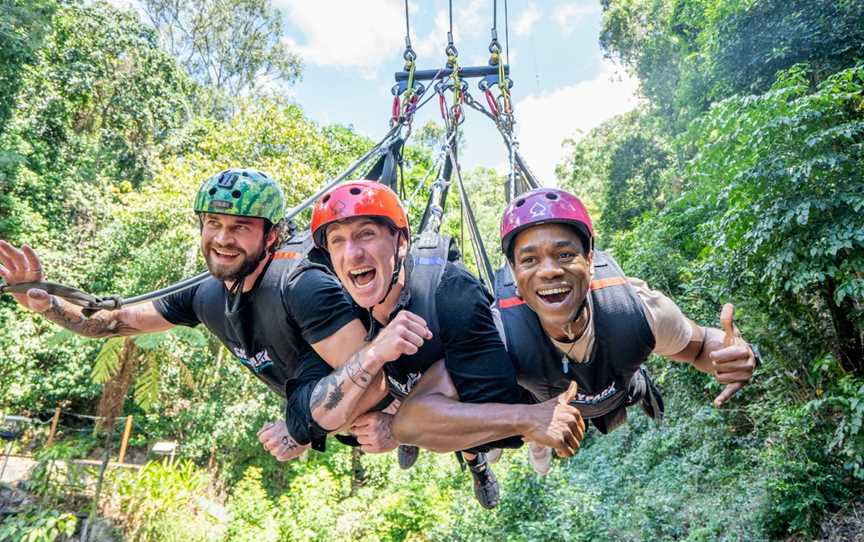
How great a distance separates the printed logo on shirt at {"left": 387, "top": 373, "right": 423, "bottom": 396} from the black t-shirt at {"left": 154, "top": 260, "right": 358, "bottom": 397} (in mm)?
386

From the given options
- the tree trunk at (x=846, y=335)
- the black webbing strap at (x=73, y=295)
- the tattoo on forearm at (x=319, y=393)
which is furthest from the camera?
the tree trunk at (x=846, y=335)

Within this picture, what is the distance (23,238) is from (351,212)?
56.9 feet

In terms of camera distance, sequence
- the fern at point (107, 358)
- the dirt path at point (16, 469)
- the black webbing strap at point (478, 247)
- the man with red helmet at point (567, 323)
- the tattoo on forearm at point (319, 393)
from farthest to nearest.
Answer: the dirt path at point (16, 469), the fern at point (107, 358), the black webbing strap at point (478, 247), the man with red helmet at point (567, 323), the tattoo on forearm at point (319, 393)

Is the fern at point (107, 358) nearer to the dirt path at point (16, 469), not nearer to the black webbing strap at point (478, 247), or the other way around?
the dirt path at point (16, 469)

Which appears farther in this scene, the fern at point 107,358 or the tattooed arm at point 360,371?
the fern at point 107,358

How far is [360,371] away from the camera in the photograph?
194cm

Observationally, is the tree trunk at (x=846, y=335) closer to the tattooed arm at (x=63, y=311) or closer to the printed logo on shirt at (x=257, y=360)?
the printed logo on shirt at (x=257, y=360)

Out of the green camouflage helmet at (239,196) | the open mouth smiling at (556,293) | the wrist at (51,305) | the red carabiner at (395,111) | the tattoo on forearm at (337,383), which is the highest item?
the red carabiner at (395,111)

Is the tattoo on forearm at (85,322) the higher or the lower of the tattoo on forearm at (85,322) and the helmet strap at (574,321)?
the higher

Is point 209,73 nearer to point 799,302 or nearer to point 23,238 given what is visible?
point 23,238

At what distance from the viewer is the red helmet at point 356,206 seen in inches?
89.2

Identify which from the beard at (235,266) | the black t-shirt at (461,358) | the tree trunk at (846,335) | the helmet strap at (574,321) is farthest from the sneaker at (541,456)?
the tree trunk at (846,335)

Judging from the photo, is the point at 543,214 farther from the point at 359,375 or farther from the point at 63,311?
the point at 63,311

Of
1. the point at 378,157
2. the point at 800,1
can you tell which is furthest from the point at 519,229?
the point at 800,1
